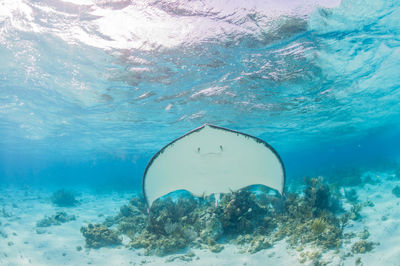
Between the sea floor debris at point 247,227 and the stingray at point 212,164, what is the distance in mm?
1268

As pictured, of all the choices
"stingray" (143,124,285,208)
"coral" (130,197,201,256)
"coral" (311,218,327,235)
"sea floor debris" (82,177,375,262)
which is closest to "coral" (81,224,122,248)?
"sea floor debris" (82,177,375,262)

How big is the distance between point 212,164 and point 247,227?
4.30m

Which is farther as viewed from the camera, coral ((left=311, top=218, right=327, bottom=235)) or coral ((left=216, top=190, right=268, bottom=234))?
coral ((left=216, top=190, right=268, bottom=234))

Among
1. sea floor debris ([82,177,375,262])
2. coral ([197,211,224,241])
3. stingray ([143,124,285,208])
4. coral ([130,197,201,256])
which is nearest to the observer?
stingray ([143,124,285,208])

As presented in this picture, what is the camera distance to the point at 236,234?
25.6ft

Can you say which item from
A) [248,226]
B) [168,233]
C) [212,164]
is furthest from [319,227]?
[168,233]

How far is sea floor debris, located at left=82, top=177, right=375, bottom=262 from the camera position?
252 inches

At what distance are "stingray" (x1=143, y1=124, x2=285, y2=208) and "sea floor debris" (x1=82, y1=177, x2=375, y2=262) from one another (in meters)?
1.27

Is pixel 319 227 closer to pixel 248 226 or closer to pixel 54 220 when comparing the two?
pixel 248 226

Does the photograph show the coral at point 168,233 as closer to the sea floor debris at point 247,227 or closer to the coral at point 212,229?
the sea floor debris at point 247,227

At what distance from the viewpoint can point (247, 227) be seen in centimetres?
774

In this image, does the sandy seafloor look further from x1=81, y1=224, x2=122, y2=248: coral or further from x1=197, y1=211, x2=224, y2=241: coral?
x1=197, y1=211, x2=224, y2=241: coral

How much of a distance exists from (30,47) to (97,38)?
329cm

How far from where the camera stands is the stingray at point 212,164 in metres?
4.14
